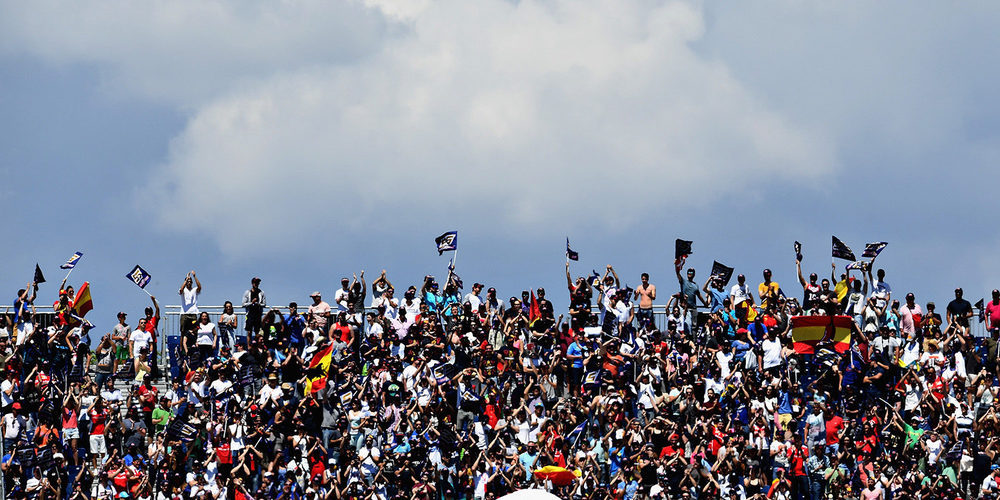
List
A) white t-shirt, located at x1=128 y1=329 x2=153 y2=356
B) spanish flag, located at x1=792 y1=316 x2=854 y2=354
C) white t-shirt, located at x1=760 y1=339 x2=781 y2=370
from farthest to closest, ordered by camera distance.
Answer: white t-shirt, located at x1=128 y1=329 x2=153 y2=356 < spanish flag, located at x1=792 y1=316 x2=854 y2=354 < white t-shirt, located at x1=760 y1=339 x2=781 y2=370

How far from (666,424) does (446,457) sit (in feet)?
13.9

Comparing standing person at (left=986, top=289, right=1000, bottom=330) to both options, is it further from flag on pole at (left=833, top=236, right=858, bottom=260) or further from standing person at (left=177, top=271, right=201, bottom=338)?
standing person at (left=177, top=271, right=201, bottom=338)

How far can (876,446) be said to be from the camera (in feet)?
129

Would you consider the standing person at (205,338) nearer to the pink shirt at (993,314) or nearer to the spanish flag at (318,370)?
the spanish flag at (318,370)

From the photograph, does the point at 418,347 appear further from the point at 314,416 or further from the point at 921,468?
the point at 921,468

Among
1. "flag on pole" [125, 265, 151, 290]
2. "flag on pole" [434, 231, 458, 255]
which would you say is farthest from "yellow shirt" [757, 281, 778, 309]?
"flag on pole" [125, 265, 151, 290]

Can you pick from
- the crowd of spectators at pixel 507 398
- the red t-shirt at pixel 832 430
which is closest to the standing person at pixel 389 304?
the crowd of spectators at pixel 507 398

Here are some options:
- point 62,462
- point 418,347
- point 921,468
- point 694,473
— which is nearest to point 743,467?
point 694,473

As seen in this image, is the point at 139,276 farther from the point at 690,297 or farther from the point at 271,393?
the point at 690,297

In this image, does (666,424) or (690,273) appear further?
(690,273)

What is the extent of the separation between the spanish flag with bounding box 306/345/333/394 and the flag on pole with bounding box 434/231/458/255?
18.5 feet

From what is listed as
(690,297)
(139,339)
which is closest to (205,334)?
(139,339)

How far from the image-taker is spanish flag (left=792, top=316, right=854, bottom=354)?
134ft

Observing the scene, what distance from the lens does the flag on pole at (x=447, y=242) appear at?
45062 millimetres
